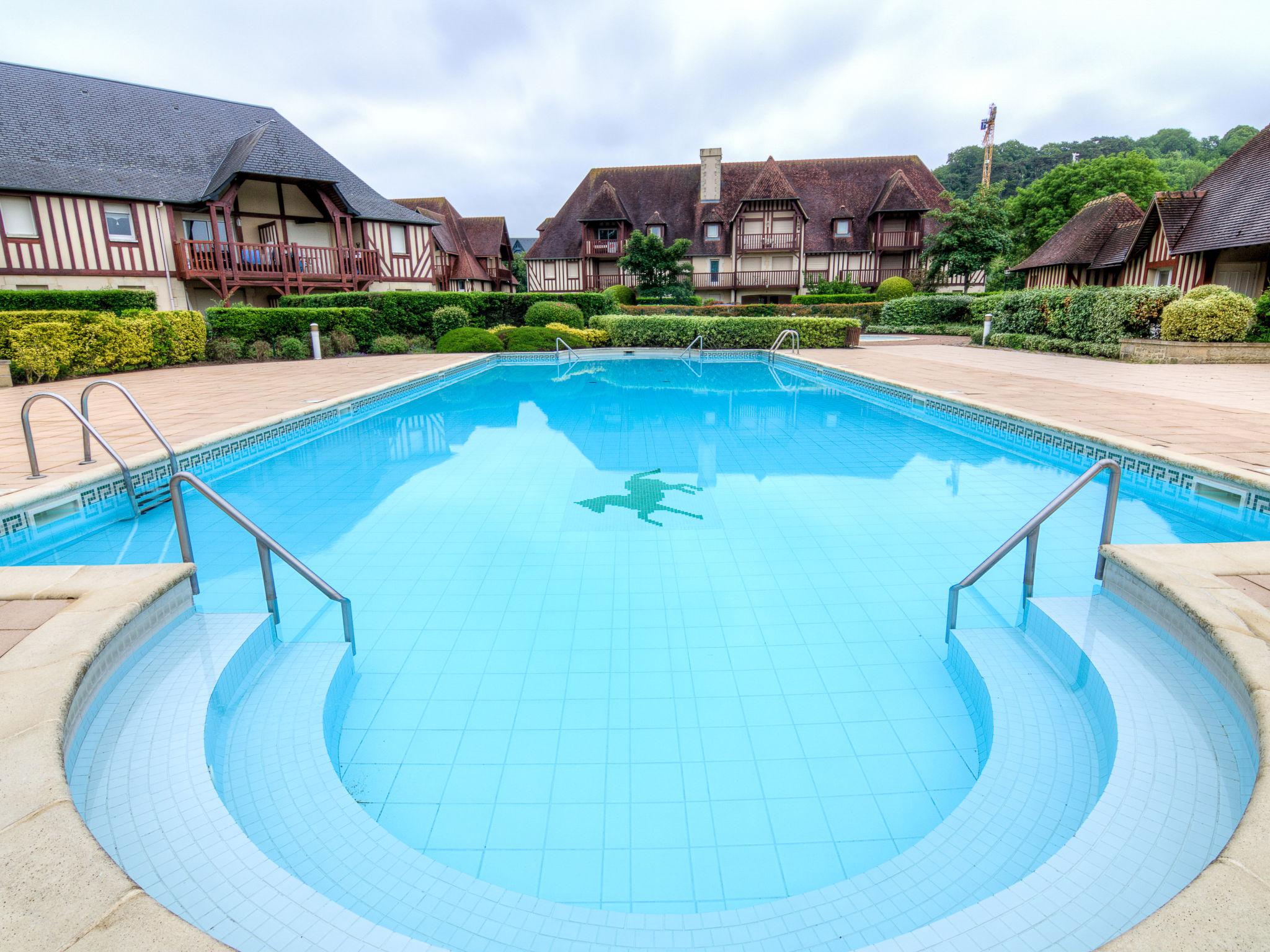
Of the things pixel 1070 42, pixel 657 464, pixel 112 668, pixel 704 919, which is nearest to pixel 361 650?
pixel 112 668

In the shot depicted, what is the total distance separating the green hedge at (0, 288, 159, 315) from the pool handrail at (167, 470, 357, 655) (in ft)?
49.3

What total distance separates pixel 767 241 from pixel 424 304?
1902 cm

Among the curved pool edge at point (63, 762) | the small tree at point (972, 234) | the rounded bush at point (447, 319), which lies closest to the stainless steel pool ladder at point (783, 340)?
the rounded bush at point (447, 319)

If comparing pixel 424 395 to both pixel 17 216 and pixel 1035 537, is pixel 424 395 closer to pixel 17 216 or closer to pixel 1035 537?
pixel 1035 537

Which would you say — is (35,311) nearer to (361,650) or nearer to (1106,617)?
(361,650)

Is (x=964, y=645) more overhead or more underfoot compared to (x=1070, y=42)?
more underfoot

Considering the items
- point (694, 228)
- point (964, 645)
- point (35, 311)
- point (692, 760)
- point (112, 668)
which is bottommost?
point (692, 760)

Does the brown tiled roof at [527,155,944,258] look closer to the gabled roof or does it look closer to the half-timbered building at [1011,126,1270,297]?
the gabled roof

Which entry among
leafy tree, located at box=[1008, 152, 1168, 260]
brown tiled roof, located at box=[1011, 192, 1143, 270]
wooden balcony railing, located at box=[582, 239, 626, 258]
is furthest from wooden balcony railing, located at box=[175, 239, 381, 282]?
leafy tree, located at box=[1008, 152, 1168, 260]

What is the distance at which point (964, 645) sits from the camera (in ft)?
11.1

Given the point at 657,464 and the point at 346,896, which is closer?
the point at 346,896

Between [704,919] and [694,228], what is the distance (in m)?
35.8

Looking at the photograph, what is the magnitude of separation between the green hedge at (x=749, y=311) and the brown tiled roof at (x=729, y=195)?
23.1 feet

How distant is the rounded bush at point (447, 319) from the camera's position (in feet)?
68.1
